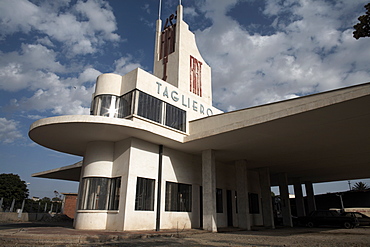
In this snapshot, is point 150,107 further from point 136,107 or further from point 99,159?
point 99,159

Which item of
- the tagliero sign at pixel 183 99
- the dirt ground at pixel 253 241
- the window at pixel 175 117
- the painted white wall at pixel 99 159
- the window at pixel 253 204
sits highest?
the tagliero sign at pixel 183 99

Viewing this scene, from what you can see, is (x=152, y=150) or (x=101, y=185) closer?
(x=101, y=185)

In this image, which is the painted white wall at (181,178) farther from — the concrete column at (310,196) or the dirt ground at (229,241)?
the concrete column at (310,196)

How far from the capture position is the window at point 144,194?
47.8 feet

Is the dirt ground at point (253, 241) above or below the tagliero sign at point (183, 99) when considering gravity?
below

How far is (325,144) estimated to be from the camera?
16406 millimetres

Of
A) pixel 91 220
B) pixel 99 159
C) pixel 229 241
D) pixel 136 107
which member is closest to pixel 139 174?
pixel 99 159

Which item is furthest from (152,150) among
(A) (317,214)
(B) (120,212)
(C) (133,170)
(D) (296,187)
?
(D) (296,187)

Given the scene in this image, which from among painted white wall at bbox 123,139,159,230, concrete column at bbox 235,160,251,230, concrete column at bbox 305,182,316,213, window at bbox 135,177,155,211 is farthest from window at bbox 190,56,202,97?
concrete column at bbox 305,182,316,213

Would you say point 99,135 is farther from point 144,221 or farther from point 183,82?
point 183,82

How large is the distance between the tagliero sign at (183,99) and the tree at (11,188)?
39.5 metres

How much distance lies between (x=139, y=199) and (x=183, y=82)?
9.34 m

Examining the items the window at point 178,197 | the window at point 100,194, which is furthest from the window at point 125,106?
the window at point 178,197

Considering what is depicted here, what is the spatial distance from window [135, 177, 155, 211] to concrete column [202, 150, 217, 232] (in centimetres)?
326
